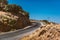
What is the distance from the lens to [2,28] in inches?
2205

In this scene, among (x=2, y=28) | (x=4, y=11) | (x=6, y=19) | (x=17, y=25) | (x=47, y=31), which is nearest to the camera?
(x=47, y=31)

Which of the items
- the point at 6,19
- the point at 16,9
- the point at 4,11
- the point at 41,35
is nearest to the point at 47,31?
the point at 41,35

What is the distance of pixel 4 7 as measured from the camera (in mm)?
72750

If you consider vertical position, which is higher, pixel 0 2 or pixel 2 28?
pixel 0 2

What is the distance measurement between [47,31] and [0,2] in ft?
175

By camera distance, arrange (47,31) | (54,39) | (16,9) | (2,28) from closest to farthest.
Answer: (54,39) → (47,31) → (2,28) → (16,9)

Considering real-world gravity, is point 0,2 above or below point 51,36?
above

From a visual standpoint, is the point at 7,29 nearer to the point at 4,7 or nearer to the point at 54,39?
the point at 4,7

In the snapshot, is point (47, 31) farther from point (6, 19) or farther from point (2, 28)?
point (6, 19)

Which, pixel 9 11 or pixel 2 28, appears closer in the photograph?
pixel 2 28

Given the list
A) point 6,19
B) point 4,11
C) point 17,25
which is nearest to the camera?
point 6,19

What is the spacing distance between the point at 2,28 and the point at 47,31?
31.0m

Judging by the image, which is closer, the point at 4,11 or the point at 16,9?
the point at 4,11

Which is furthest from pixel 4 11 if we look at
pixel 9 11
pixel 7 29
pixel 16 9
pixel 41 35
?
pixel 41 35
